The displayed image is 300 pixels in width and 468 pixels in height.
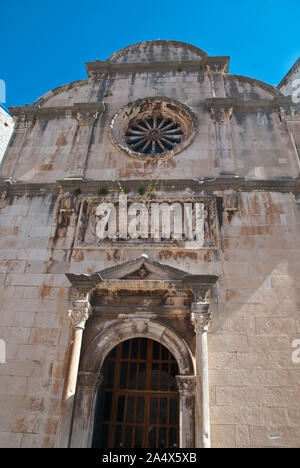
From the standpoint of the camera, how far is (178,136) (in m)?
10.3

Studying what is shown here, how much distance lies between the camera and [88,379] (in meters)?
6.74

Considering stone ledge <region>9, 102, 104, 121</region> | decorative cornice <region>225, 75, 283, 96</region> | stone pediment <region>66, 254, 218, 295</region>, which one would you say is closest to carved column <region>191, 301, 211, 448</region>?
stone pediment <region>66, 254, 218, 295</region>

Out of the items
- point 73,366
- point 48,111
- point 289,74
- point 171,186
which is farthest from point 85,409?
point 289,74

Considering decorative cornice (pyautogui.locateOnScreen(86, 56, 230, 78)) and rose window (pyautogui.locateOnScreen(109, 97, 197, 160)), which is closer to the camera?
rose window (pyautogui.locateOnScreen(109, 97, 197, 160))

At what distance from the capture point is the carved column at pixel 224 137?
9.07 metres

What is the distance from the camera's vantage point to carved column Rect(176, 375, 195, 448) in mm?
6090

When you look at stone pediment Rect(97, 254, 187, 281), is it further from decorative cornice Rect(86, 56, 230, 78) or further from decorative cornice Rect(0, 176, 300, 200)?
decorative cornice Rect(86, 56, 230, 78)

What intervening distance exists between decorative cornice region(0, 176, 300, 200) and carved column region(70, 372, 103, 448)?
4.37 m

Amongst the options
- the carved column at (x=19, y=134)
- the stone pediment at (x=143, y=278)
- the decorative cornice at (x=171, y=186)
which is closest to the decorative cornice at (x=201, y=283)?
the stone pediment at (x=143, y=278)

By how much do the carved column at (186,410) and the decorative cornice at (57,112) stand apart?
7.74 m

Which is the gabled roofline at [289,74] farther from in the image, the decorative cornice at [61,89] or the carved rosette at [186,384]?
the carved rosette at [186,384]

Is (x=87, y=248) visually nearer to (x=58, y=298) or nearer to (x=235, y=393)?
(x=58, y=298)

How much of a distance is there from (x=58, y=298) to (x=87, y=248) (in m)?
1.32

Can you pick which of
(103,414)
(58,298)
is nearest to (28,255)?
(58,298)
